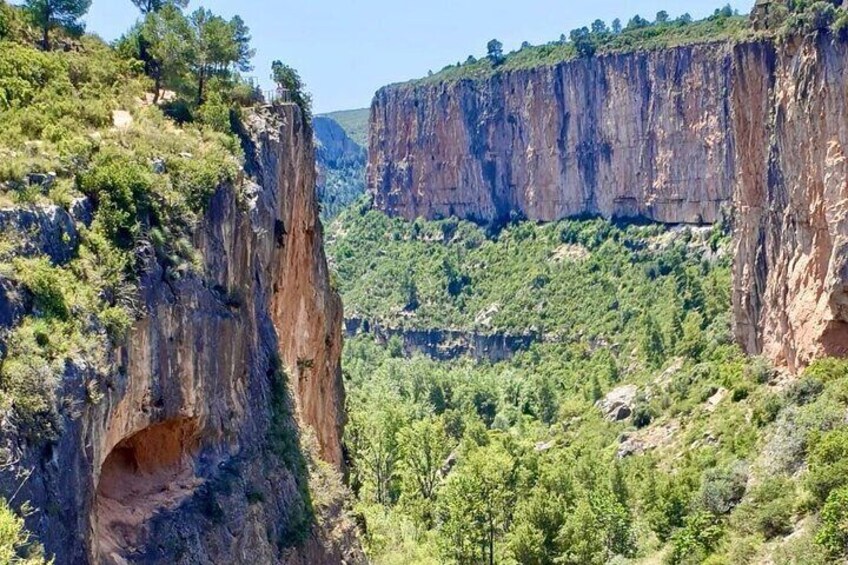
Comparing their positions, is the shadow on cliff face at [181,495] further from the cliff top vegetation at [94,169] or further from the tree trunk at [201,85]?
the tree trunk at [201,85]

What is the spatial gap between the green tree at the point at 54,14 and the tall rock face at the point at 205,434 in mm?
7299

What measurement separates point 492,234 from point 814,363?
8744cm

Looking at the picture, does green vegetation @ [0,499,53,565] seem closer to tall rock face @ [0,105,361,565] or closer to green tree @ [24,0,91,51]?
tall rock face @ [0,105,361,565]

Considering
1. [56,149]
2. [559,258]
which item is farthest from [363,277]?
[56,149]

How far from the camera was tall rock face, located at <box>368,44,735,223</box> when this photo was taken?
105 meters

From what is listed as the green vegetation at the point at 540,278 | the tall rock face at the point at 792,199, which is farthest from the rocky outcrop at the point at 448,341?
the tall rock face at the point at 792,199

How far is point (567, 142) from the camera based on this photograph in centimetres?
12194

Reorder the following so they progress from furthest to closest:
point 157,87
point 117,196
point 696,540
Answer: point 696,540, point 157,87, point 117,196

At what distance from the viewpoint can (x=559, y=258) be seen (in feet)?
382

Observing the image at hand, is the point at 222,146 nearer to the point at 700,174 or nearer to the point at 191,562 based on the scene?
the point at 191,562

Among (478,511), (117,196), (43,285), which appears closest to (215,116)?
(117,196)

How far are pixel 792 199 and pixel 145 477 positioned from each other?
37.1 m

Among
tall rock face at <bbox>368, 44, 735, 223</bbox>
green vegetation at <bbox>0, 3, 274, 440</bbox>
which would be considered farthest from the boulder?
green vegetation at <bbox>0, 3, 274, 440</bbox>

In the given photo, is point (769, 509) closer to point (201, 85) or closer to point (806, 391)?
point (806, 391)
